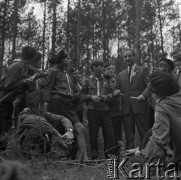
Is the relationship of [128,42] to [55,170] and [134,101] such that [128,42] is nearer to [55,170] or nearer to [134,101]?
[134,101]

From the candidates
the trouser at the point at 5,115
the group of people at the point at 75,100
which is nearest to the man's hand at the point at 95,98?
the group of people at the point at 75,100

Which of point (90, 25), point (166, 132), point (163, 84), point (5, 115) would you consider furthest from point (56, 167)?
point (90, 25)

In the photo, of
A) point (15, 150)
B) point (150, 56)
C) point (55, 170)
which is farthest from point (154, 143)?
point (150, 56)

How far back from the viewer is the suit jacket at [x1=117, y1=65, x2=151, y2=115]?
6352mm

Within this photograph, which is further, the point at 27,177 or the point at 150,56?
the point at 150,56

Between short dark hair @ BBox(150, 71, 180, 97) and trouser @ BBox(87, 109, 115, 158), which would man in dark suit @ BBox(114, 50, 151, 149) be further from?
short dark hair @ BBox(150, 71, 180, 97)

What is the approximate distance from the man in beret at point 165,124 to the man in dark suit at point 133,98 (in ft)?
9.39

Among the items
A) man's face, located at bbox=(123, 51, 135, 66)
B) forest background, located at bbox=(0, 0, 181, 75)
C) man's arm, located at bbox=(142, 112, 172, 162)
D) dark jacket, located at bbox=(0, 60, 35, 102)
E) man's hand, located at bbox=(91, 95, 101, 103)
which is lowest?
man's arm, located at bbox=(142, 112, 172, 162)

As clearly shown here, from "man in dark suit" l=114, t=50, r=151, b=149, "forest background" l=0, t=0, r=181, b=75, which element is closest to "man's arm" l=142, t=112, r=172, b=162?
"man in dark suit" l=114, t=50, r=151, b=149

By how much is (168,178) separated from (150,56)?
94.8 feet

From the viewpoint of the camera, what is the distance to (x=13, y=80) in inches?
207

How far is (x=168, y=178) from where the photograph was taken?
3129 millimetres

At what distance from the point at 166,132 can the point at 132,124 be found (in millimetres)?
3310

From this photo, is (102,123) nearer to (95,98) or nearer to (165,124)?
(95,98)
